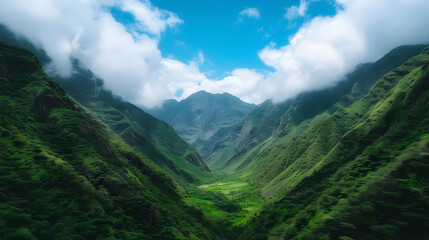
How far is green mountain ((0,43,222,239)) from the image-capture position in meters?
45.7

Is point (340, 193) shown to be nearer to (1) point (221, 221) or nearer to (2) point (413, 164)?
(2) point (413, 164)

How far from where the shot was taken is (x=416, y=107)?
108m

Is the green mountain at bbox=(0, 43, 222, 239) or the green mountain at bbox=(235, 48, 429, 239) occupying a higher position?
the green mountain at bbox=(0, 43, 222, 239)

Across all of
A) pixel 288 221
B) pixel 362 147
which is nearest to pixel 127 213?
pixel 288 221

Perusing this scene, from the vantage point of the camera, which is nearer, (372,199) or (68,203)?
(68,203)

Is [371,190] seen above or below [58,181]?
below

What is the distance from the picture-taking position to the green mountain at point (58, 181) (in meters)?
45.7

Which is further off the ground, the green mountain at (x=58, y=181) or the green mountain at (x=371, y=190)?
the green mountain at (x=58, y=181)

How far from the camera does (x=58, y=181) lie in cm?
5412

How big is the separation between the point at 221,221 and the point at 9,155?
11948 cm

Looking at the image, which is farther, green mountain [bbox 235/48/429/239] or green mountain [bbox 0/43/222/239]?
green mountain [bbox 235/48/429/239]

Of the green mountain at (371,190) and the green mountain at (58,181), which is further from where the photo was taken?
the green mountain at (371,190)

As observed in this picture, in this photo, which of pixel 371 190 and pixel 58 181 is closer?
pixel 58 181

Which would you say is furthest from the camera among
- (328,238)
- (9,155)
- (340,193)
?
(340,193)
